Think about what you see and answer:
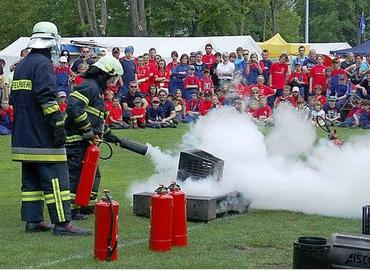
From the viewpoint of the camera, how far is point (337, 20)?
7775cm

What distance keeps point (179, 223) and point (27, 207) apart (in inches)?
69.7

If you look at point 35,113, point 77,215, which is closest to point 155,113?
point 77,215

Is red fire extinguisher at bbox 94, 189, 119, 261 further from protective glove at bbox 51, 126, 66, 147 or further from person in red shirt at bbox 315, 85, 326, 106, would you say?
person in red shirt at bbox 315, 85, 326, 106

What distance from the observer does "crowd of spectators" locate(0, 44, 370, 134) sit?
2120cm

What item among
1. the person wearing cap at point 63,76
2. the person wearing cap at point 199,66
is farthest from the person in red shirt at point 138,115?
the person wearing cap at point 199,66

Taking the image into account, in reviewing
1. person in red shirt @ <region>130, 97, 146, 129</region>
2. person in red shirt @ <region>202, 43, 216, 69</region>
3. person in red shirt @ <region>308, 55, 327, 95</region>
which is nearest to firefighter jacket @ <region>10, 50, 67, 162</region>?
person in red shirt @ <region>130, 97, 146, 129</region>

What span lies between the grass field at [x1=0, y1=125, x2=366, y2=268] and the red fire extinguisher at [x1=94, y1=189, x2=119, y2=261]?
0.34 feet

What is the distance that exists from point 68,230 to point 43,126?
108 centimetres

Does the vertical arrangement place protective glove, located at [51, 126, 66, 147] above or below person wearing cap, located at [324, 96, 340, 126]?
above

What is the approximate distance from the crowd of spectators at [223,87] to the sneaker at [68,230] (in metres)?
12.5

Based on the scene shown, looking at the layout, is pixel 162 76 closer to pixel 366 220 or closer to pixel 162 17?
pixel 366 220

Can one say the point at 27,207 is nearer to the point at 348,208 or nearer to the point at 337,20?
the point at 348,208

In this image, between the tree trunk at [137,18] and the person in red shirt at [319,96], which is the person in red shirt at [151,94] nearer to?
the person in red shirt at [319,96]

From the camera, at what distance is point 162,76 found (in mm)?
23000
